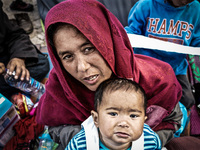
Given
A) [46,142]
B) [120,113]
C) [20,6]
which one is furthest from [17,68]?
[20,6]

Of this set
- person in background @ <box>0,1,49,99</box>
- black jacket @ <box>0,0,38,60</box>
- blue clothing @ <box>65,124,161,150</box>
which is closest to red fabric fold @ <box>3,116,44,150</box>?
person in background @ <box>0,1,49,99</box>

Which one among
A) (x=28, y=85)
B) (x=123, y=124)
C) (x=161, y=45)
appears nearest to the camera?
(x=123, y=124)

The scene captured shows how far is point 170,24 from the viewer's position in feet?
4.45

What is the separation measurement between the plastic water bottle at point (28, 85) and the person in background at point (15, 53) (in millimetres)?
69

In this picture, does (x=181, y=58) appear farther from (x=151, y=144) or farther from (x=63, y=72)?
(x=63, y=72)

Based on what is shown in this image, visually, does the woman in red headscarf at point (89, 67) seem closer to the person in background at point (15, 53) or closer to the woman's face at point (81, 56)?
the woman's face at point (81, 56)

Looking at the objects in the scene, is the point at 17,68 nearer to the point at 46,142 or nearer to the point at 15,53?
A: the point at 15,53

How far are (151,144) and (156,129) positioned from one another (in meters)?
0.20

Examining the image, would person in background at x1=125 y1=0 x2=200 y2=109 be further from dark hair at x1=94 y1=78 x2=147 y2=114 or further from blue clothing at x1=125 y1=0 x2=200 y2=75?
dark hair at x1=94 y1=78 x2=147 y2=114

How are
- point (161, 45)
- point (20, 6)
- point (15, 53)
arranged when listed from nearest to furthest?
point (161, 45) → point (15, 53) → point (20, 6)

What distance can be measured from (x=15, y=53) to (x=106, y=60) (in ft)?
4.19

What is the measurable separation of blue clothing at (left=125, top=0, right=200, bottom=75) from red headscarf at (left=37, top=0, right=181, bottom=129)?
45cm

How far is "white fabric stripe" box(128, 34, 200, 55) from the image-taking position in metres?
1.33

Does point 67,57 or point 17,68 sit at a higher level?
point 67,57
